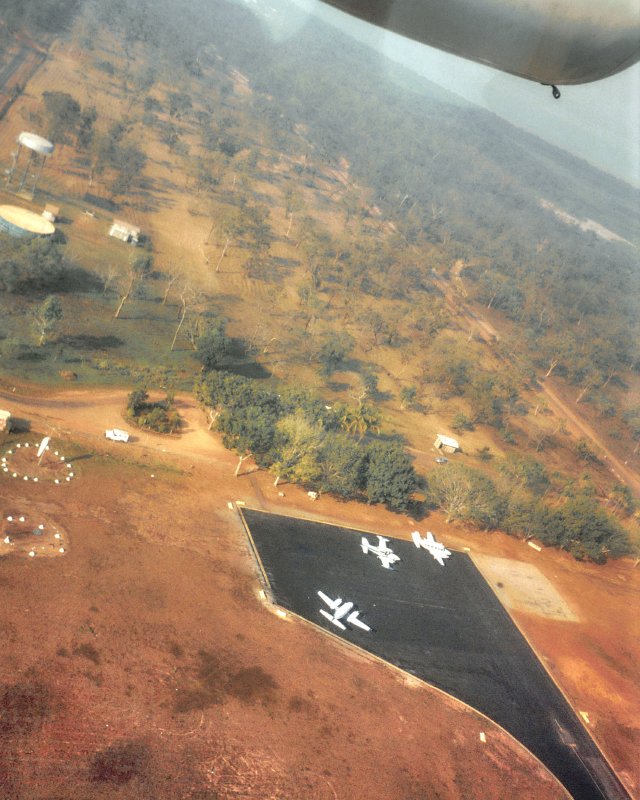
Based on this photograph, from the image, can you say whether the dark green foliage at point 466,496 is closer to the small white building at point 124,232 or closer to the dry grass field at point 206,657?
the dry grass field at point 206,657

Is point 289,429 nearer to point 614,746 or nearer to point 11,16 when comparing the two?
point 614,746

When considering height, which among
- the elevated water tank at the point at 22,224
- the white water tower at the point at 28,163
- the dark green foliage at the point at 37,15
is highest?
the dark green foliage at the point at 37,15

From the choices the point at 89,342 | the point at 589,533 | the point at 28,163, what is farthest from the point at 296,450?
the point at 28,163

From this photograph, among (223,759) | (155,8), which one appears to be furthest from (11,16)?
(223,759)

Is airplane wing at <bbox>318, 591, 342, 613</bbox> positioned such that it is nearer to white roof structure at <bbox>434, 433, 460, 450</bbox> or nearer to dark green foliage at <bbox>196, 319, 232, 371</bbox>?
dark green foliage at <bbox>196, 319, 232, 371</bbox>

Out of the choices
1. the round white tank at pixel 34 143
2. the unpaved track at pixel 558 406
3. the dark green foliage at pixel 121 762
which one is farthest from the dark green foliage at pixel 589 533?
the round white tank at pixel 34 143
